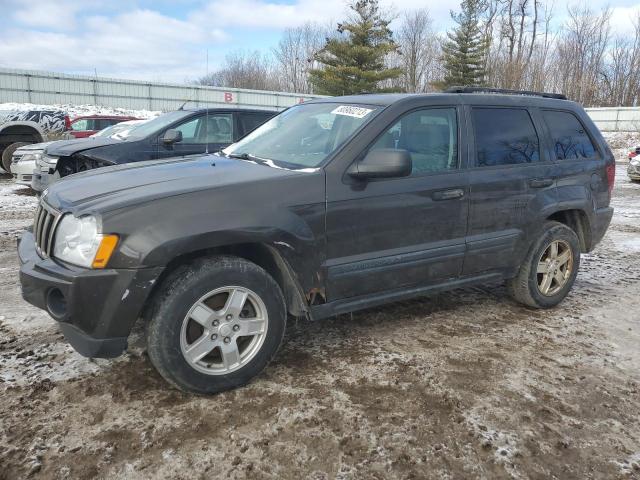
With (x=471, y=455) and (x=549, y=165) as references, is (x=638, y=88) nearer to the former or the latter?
(x=549, y=165)

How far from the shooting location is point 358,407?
2.76m

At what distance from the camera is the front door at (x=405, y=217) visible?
10.3 ft

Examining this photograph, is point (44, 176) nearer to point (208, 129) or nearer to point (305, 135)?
point (208, 129)

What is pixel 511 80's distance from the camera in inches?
1527

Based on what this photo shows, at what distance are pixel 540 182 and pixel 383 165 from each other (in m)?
1.69

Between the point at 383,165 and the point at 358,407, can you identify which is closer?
the point at 358,407

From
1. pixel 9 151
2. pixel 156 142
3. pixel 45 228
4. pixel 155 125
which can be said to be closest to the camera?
pixel 45 228

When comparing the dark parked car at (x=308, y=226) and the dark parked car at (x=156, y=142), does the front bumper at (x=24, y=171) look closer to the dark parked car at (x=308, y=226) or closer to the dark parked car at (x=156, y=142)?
the dark parked car at (x=156, y=142)

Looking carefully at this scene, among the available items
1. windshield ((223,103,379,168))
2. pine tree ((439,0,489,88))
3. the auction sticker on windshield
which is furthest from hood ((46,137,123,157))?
pine tree ((439,0,489,88))

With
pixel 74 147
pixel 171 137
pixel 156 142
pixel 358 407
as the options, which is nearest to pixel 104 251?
pixel 358 407

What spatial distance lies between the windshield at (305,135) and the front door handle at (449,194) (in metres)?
0.71

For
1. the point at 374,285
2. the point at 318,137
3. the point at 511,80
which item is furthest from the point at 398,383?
the point at 511,80

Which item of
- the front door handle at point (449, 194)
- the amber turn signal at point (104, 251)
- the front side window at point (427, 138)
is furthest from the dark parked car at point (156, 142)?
the amber turn signal at point (104, 251)

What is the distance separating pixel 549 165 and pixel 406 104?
147 centimetres
